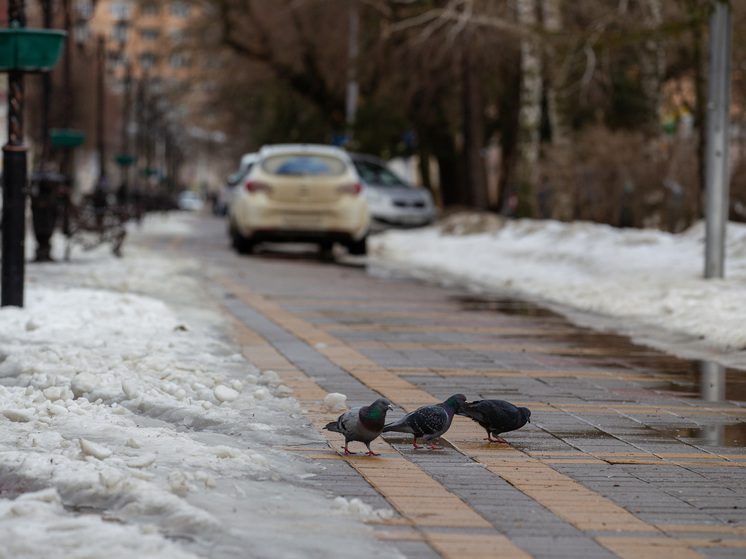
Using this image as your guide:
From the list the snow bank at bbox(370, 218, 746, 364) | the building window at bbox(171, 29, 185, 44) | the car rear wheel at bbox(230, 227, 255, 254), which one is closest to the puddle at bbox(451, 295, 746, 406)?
the snow bank at bbox(370, 218, 746, 364)

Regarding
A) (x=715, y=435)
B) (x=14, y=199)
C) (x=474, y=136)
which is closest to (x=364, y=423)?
(x=715, y=435)

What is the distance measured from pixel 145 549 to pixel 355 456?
7.07 feet

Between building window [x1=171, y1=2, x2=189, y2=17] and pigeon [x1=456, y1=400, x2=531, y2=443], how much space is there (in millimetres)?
41796

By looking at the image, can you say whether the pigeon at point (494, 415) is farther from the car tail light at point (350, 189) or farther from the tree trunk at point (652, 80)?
the tree trunk at point (652, 80)

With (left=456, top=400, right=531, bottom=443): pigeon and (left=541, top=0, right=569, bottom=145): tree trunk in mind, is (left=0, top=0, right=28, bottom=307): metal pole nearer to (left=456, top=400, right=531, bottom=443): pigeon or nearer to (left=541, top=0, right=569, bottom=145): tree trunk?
(left=456, top=400, right=531, bottom=443): pigeon

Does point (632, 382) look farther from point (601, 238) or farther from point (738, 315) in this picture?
point (601, 238)

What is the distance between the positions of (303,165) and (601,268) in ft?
25.2

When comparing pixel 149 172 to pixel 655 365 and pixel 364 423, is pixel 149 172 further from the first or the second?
pixel 364 423

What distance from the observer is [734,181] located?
24.7m

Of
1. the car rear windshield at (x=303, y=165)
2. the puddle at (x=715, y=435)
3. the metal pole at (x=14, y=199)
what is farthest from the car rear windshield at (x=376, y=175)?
the puddle at (x=715, y=435)

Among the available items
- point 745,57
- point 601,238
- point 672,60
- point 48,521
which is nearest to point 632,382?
point 48,521

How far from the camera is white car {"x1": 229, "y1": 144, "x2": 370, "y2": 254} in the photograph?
26172 mm

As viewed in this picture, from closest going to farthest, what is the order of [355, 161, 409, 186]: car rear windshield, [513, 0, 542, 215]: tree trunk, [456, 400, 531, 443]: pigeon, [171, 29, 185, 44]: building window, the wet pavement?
the wet pavement
[456, 400, 531, 443]: pigeon
[513, 0, 542, 215]: tree trunk
[355, 161, 409, 186]: car rear windshield
[171, 29, 185, 44]: building window

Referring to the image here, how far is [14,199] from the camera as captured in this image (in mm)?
12508
